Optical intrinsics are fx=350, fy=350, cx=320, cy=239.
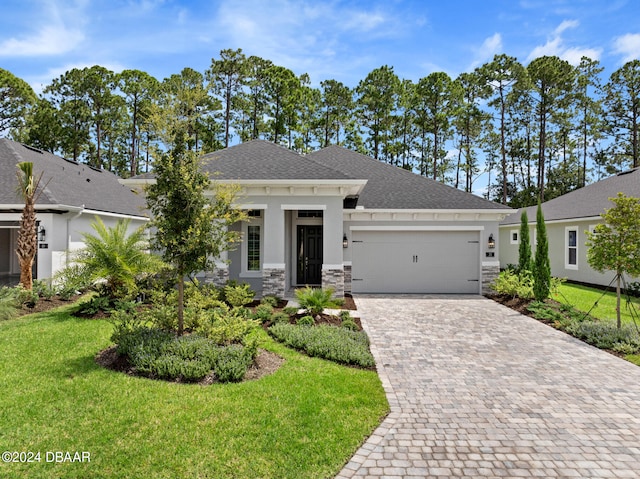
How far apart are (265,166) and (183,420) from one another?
8.10 metres

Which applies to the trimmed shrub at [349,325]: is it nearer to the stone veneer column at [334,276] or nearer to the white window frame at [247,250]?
the stone veneer column at [334,276]

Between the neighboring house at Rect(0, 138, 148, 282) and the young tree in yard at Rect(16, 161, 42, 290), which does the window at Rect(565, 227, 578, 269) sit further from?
the young tree in yard at Rect(16, 161, 42, 290)

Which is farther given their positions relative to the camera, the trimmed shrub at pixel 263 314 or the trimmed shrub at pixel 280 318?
the trimmed shrub at pixel 263 314

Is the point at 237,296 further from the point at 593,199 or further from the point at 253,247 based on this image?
the point at 593,199

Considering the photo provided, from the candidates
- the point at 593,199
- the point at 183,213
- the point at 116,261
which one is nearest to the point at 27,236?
the point at 116,261

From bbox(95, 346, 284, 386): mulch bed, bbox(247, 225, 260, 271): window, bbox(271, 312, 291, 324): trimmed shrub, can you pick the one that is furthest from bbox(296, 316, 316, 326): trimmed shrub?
bbox(247, 225, 260, 271): window

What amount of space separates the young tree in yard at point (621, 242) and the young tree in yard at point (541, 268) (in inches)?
84.4

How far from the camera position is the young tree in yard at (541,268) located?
9.63 meters

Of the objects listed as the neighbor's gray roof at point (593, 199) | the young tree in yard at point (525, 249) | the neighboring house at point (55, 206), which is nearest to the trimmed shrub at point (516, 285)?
the young tree in yard at point (525, 249)

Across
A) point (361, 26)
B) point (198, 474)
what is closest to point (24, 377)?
point (198, 474)

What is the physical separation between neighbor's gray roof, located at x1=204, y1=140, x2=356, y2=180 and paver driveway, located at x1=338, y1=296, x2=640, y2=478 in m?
4.85

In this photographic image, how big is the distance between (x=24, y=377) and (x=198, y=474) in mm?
3430

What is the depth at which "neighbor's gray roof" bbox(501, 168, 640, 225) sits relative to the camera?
13469mm

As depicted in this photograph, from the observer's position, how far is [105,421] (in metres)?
3.69
